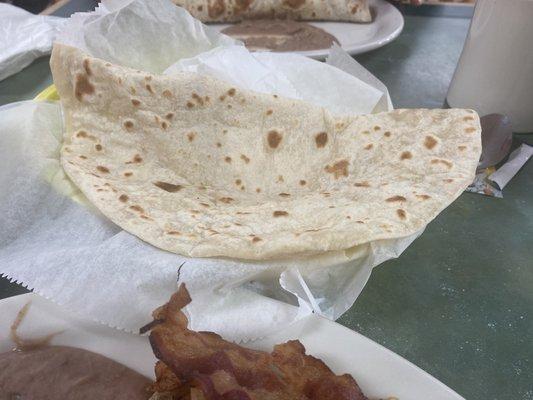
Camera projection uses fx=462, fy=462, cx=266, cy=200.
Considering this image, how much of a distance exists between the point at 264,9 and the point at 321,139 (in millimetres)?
1425

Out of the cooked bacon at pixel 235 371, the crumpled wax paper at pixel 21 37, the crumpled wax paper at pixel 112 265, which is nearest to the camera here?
the cooked bacon at pixel 235 371

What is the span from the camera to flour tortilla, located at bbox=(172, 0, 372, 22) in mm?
2229

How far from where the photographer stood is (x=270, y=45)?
1.93 metres

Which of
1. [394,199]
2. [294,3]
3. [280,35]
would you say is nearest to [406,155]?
[394,199]

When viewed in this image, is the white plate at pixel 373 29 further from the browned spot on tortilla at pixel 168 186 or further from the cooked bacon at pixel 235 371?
the cooked bacon at pixel 235 371

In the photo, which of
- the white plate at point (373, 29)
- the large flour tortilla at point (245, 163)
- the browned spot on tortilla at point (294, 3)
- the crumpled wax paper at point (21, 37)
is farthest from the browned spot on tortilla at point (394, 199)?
the browned spot on tortilla at point (294, 3)

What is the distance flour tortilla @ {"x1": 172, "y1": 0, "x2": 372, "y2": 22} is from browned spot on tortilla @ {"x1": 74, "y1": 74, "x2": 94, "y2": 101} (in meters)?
1.30

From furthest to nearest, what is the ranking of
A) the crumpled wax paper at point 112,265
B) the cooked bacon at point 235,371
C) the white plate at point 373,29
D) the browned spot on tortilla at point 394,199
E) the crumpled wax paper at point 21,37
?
the white plate at point 373,29 < the crumpled wax paper at point 21,37 < the browned spot on tortilla at point 394,199 < the crumpled wax paper at point 112,265 < the cooked bacon at point 235,371

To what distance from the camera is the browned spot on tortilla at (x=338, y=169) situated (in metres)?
1.03

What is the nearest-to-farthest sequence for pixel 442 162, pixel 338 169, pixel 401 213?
pixel 401 213, pixel 442 162, pixel 338 169

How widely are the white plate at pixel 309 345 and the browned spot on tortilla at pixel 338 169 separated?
386 mm

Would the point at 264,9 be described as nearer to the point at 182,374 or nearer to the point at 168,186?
the point at 168,186

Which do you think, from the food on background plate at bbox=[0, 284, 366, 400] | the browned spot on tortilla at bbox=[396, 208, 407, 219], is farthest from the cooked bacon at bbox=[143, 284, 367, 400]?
the browned spot on tortilla at bbox=[396, 208, 407, 219]

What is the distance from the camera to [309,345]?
2.33ft
